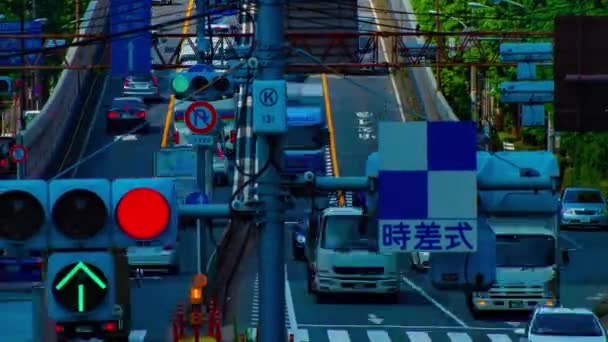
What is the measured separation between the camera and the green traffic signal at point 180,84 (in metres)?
29.2

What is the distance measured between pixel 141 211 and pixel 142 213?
1cm

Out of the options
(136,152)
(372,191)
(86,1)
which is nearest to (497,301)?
→ (372,191)

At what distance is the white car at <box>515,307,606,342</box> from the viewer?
91.1 feet

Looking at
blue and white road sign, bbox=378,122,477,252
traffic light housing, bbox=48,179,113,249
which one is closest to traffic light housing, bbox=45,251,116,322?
traffic light housing, bbox=48,179,113,249

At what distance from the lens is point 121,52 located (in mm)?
42312

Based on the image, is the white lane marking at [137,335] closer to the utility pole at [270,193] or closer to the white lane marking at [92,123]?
the utility pole at [270,193]

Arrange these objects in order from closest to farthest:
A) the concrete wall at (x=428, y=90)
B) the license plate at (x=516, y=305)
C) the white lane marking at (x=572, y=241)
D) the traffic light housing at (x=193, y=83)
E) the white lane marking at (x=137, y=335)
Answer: the traffic light housing at (x=193, y=83) < the white lane marking at (x=137, y=335) < the license plate at (x=516, y=305) < the white lane marking at (x=572, y=241) < the concrete wall at (x=428, y=90)

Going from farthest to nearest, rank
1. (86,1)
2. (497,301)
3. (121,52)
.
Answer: (86,1) < (121,52) < (497,301)

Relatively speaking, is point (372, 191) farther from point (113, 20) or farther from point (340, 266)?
point (113, 20)

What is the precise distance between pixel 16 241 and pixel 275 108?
245cm

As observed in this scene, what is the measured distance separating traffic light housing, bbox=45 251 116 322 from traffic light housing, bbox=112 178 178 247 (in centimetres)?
41

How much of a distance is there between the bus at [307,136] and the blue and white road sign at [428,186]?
4302 cm

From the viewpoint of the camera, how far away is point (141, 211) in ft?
34.9

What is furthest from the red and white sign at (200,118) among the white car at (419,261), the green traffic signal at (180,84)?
the white car at (419,261)
